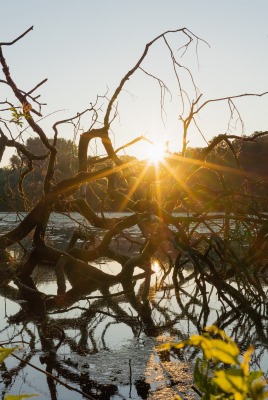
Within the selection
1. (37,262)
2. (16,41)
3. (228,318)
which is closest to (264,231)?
(228,318)

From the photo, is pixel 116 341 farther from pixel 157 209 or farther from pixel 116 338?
pixel 157 209

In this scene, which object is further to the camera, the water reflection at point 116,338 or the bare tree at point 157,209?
the bare tree at point 157,209

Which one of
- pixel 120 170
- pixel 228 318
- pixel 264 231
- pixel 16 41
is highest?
pixel 16 41

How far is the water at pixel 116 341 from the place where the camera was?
3.48 metres

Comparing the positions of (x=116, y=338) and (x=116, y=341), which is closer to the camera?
(x=116, y=341)

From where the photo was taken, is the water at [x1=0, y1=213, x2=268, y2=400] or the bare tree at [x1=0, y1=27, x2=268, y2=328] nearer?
the water at [x1=0, y1=213, x2=268, y2=400]

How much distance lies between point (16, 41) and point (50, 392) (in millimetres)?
2555

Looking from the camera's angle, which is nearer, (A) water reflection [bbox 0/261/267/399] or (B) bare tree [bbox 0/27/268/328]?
(A) water reflection [bbox 0/261/267/399]

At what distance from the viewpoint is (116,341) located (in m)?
4.67

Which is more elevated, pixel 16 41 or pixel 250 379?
pixel 16 41

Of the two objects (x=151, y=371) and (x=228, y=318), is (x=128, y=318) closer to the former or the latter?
(x=228, y=318)

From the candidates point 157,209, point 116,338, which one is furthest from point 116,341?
point 157,209

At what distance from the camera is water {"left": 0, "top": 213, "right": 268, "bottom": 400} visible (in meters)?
3.48

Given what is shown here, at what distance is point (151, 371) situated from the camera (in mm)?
3789
